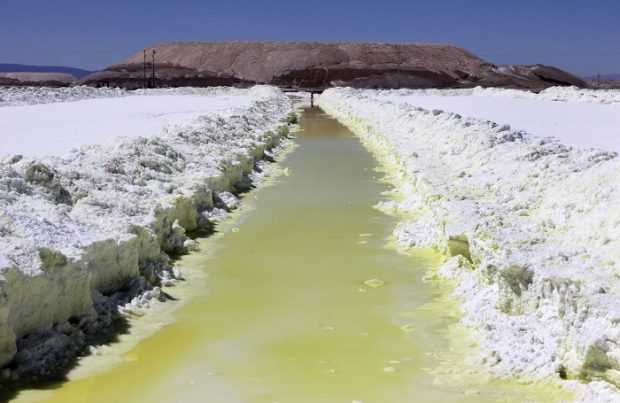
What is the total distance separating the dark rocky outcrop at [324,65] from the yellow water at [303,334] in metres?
76.7

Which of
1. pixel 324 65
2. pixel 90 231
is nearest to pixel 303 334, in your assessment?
pixel 90 231

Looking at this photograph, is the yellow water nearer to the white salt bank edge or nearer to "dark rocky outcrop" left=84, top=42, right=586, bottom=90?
the white salt bank edge

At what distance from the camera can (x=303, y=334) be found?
4.67m

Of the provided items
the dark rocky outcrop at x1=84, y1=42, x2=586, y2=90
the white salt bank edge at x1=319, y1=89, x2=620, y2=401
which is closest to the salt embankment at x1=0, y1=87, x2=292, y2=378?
the white salt bank edge at x1=319, y1=89, x2=620, y2=401

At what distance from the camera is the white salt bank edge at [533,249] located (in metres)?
3.85

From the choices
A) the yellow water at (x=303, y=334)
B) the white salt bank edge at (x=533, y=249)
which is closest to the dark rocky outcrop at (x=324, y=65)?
the white salt bank edge at (x=533, y=249)

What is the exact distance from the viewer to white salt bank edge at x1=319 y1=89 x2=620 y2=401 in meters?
3.85

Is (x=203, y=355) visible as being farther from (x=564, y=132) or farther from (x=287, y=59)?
(x=287, y=59)

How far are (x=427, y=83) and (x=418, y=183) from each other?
73.1 meters

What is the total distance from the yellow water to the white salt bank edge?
21 cm

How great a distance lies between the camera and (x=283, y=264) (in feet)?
20.9

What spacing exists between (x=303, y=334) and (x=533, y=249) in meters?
1.59

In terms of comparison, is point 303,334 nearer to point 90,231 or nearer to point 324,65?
point 90,231

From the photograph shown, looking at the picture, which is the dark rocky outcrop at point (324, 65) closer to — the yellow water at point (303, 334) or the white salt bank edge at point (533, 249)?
the white salt bank edge at point (533, 249)
